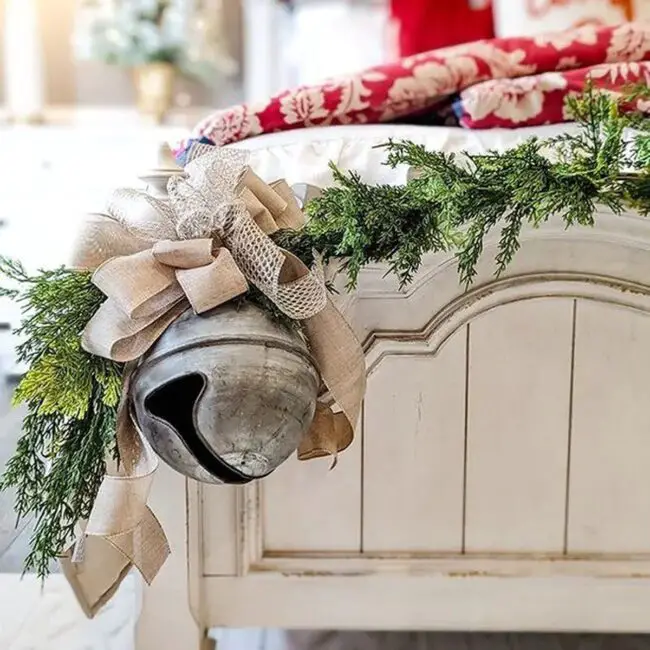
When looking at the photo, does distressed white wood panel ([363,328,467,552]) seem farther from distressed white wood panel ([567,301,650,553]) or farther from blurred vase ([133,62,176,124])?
blurred vase ([133,62,176,124])

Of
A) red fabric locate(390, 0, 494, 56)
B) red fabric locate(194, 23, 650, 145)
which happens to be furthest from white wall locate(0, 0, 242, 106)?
red fabric locate(194, 23, 650, 145)

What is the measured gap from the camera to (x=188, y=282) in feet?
2.67

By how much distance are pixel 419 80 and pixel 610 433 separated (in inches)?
21.3

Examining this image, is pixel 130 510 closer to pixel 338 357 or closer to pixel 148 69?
pixel 338 357

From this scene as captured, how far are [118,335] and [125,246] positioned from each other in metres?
0.11

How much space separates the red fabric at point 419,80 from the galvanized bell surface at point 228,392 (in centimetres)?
43

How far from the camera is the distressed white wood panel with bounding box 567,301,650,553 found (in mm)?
1060

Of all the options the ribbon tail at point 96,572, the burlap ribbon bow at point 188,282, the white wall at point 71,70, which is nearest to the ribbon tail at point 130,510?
the burlap ribbon bow at point 188,282

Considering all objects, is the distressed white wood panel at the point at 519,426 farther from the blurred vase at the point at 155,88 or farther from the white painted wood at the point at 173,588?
the blurred vase at the point at 155,88

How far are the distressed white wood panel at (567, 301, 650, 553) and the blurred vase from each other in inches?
88.4

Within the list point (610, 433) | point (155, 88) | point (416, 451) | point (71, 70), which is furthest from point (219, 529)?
point (71, 70)

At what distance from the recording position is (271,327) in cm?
83

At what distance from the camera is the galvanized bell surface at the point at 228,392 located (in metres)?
0.80

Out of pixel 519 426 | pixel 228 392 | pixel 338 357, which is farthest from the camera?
pixel 519 426
